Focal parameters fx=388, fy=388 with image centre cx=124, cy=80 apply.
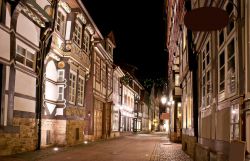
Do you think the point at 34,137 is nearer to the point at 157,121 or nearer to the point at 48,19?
the point at 48,19

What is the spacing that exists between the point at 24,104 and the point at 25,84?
0.92 metres

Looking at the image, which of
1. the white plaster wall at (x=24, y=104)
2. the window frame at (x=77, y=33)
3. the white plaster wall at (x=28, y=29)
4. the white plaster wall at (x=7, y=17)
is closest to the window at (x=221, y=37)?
the white plaster wall at (x=7, y=17)

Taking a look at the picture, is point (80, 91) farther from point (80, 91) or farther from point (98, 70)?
point (98, 70)

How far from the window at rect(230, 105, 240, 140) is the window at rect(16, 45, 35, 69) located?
1134 centimetres

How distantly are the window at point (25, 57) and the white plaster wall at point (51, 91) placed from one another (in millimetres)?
3041

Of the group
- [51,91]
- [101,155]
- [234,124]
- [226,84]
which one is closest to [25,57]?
[51,91]

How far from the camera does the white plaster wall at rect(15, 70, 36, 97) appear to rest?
16938mm

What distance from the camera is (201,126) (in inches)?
559

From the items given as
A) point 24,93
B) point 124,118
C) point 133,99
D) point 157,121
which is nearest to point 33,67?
point 24,93

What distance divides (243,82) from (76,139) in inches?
793

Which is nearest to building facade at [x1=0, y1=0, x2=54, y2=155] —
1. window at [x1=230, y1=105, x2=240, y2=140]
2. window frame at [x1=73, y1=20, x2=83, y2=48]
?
window frame at [x1=73, y1=20, x2=83, y2=48]

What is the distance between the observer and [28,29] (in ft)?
59.1

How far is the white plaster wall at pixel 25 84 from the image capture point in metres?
16.9

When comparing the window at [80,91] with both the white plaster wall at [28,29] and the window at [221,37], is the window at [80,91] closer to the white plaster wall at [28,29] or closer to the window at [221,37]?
the white plaster wall at [28,29]
